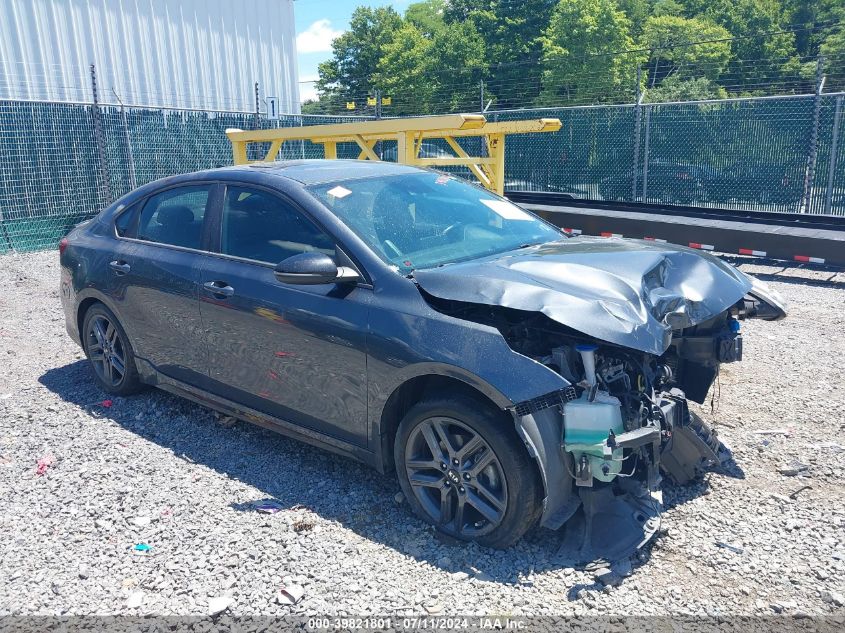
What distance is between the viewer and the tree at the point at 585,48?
121 ft

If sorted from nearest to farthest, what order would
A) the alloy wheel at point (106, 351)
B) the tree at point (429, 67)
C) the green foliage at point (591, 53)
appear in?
the alloy wheel at point (106, 351) → the green foliage at point (591, 53) → the tree at point (429, 67)

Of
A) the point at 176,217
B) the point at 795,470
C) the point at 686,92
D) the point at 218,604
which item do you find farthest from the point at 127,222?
the point at 686,92

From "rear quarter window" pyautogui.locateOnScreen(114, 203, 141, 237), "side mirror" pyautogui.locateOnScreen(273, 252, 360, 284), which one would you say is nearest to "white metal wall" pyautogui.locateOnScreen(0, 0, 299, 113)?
"rear quarter window" pyautogui.locateOnScreen(114, 203, 141, 237)

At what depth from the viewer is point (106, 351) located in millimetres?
5367

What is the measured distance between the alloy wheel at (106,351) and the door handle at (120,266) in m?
0.44

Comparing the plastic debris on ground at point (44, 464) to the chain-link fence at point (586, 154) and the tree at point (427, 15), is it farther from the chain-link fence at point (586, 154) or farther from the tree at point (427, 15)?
the tree at point (427, 15)

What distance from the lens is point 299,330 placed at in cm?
386

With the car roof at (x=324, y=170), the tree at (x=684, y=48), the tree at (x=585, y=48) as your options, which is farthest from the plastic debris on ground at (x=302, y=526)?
the tree at (x=684, y=48)

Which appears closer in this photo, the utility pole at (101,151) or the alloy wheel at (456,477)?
the alloy wheel at (456,477)

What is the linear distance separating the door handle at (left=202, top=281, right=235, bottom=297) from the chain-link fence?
9.35 metres

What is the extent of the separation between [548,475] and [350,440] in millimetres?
1141

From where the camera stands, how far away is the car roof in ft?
14.2

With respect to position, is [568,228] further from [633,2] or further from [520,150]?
[633,2]

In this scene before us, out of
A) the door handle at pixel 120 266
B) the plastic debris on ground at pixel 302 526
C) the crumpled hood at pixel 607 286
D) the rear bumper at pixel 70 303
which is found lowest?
the plastic debris on ground at pixel 302 526
